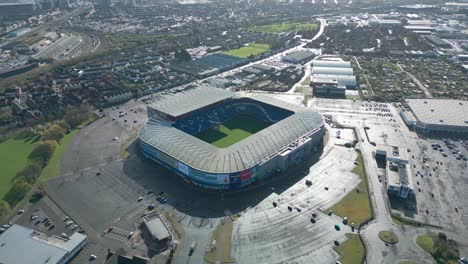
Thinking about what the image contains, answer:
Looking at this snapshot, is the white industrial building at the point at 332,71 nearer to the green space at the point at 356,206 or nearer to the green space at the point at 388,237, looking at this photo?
the green space at the point at 356,206

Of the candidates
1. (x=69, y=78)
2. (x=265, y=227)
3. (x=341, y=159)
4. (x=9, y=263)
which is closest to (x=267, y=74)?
(x=341, y=159)

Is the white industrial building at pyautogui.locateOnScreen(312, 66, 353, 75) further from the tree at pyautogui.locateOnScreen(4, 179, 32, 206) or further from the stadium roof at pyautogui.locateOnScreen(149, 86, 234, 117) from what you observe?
the tree at pyautogui.locateOnScreen(4, 179, 32, 206)

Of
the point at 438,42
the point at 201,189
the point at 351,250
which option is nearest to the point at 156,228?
the point at 201,189

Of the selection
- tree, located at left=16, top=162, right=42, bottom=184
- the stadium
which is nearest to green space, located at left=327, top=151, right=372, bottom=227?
the stadium

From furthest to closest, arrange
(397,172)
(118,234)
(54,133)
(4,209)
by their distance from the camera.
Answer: (54,133) < (397,172) < (4,209) < (118,234)

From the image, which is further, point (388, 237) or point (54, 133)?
point (54, 133)

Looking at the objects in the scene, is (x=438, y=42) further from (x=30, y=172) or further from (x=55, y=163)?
(x=30, y=172)

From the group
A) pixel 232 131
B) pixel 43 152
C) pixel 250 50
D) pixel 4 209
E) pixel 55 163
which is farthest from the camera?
pixel 250 50
